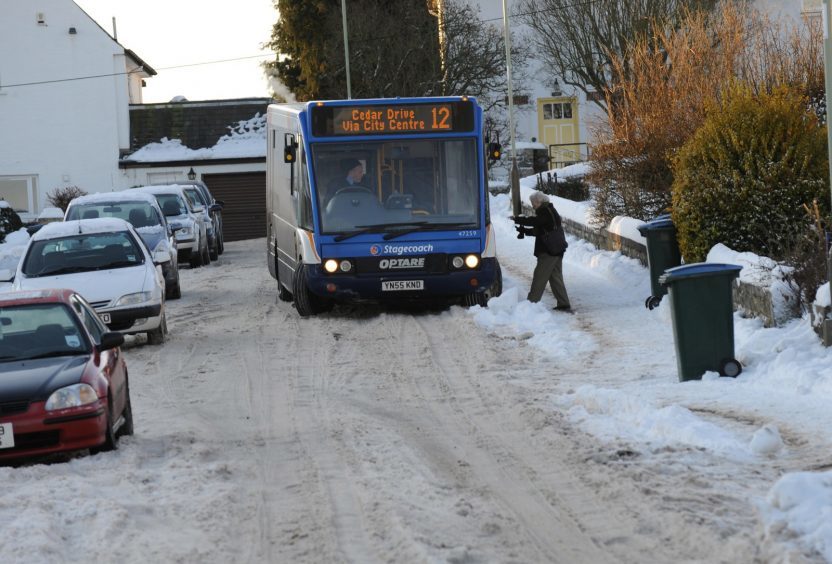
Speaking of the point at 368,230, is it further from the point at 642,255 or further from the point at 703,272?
the point at 703,272

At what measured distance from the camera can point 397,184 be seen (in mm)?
17922

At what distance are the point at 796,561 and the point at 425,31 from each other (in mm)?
49383

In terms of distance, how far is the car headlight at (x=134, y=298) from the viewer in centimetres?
1653

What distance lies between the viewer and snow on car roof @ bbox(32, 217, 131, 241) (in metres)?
18.1

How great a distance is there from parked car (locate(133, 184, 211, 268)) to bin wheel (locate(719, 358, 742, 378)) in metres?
19.1

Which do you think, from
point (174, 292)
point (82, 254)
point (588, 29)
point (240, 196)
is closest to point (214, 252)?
point (174, 292)

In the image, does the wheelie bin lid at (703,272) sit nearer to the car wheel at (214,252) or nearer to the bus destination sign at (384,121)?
the bus destination sign at (384,121)

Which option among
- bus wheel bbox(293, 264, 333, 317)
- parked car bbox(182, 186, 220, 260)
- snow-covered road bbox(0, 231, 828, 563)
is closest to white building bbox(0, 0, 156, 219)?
parked car bbox(182, 186, 220, 260)

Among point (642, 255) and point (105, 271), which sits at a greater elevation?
point (105, 271)

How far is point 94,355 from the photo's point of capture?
34.5ft

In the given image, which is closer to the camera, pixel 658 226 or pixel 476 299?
pixel 658 226

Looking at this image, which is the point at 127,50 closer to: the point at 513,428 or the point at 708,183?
the point at 708,183

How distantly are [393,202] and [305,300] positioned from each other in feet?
5.85

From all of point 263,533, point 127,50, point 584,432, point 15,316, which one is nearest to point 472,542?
point 263,533
